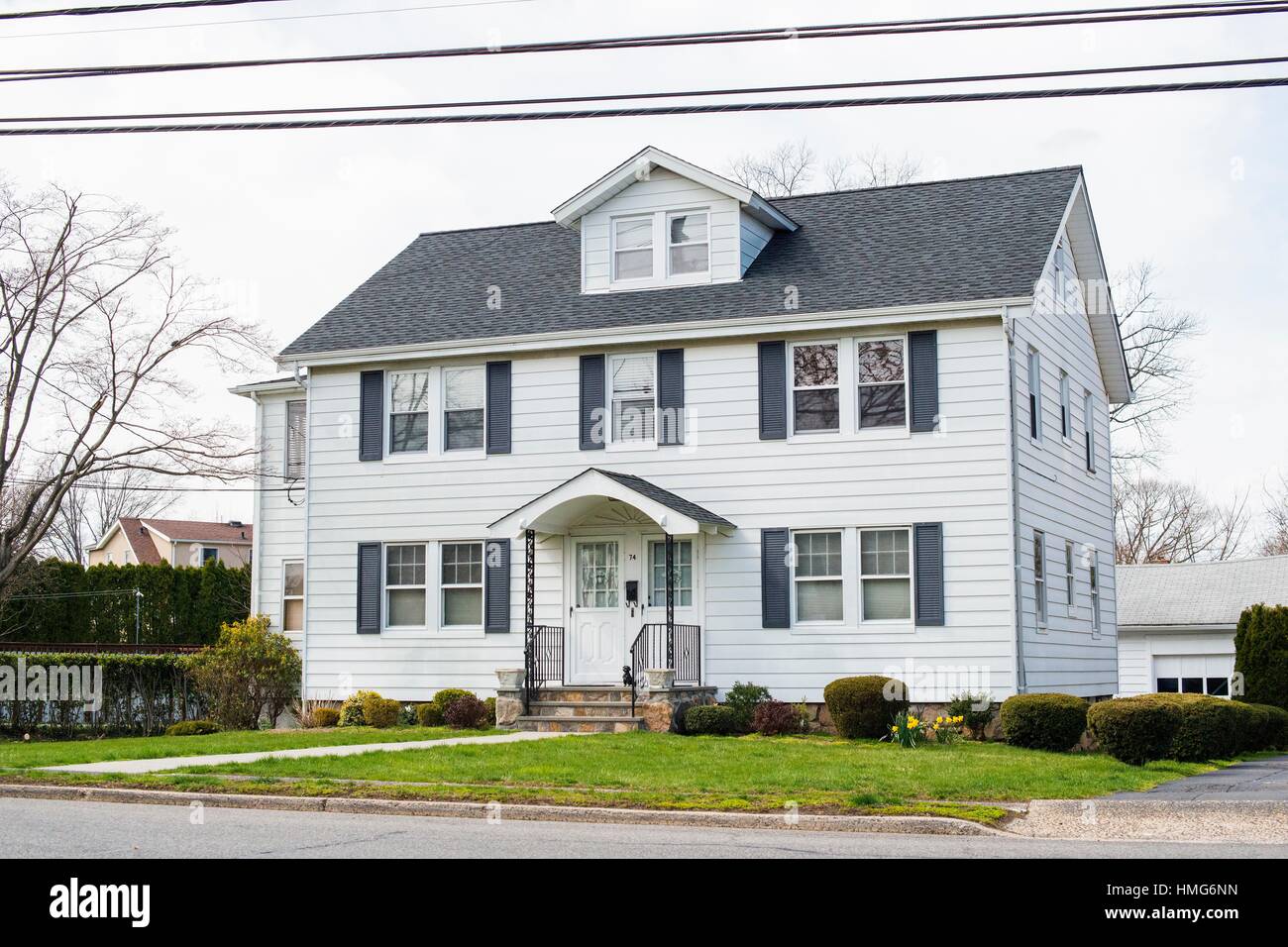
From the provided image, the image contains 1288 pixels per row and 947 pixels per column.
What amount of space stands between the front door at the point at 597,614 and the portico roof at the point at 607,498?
2.77 feet

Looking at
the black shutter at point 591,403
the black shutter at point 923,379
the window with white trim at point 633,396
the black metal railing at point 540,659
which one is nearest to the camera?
the black shutter at point 923,379

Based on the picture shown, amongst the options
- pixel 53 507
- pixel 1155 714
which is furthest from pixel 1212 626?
pixel 53 507

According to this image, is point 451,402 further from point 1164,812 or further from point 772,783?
point 1164,812

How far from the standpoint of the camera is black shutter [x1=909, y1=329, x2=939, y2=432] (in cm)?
2061

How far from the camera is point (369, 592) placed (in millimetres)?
23656

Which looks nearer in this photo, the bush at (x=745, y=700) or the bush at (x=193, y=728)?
the bush at (x=745, y=700)

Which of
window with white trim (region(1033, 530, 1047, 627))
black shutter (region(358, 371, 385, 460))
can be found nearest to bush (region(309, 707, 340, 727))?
black shutter (region(358, 371, 385, 460))

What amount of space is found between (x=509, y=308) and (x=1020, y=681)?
10.3 m

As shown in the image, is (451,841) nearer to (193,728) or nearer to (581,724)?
(581,724)

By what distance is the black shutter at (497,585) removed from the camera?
22.7m

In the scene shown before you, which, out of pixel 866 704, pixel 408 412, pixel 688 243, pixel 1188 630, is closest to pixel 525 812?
pixel 866 704

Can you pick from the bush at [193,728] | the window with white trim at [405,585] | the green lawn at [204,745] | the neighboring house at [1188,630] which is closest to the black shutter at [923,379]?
the green lawn at [204,745]

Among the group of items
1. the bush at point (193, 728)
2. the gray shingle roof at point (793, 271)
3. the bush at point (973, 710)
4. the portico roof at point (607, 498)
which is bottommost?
the bush at point (193, 728)

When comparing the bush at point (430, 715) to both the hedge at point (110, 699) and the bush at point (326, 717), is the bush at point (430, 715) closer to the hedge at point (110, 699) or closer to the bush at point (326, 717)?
the bush at point (326, 717)
